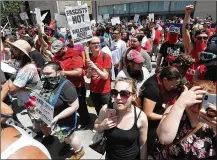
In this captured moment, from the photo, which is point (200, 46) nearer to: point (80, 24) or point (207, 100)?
point (80, 24)

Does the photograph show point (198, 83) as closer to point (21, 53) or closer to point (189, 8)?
point (189, 8)

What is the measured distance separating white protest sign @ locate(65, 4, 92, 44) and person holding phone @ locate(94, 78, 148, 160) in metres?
1.79

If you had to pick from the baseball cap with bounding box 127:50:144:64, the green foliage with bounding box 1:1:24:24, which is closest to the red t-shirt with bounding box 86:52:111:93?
the baseball cap with bounding box 127:50:144:64

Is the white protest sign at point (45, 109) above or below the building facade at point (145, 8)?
above

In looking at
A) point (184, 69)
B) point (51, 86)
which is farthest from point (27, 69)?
point (184, 69)

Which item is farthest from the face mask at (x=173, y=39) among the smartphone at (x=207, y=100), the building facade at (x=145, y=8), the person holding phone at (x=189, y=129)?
the building facade at (x=145, y=8)

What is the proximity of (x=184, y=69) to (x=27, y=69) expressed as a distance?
2232 millimetres

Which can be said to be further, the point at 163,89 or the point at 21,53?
the point at 21,53

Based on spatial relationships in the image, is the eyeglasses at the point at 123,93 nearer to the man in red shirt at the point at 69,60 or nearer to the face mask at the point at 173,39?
the man in red shirt at the point at 69,60

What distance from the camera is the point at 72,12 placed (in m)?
3.51

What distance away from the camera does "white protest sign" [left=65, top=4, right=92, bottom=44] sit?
3.55 meters

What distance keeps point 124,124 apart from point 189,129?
0.68 meters

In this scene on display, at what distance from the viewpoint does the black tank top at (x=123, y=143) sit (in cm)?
203

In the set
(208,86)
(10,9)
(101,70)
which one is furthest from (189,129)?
(10,9)
